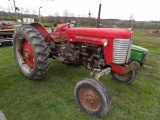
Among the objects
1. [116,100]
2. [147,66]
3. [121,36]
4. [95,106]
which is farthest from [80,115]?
[147,66]

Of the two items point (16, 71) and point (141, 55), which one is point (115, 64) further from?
point (16, 71)

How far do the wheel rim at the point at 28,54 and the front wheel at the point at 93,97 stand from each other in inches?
65.5

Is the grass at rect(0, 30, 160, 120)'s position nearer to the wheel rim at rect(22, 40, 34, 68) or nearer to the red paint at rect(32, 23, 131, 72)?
the wheel rim at rect(22, 40, 34, 68)

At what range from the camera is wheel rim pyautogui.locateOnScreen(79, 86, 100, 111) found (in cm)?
282

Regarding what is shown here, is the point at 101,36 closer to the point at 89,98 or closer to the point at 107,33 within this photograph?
the point at 107,33

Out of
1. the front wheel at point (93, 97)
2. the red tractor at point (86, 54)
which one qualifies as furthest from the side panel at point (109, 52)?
the front wheel at point (93, 97)

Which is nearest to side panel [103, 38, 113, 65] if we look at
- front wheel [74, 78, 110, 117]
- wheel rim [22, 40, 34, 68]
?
front wheel [74, 78, 110, 117]

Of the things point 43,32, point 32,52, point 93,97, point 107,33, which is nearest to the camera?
point 93,97

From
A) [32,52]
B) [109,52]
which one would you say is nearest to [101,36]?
[109,52]

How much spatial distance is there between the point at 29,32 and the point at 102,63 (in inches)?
67.7

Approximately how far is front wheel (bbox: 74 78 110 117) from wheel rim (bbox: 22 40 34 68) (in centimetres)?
166

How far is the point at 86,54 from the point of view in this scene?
364 cm

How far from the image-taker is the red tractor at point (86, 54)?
2865mm

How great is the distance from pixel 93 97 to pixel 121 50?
1014 mm
